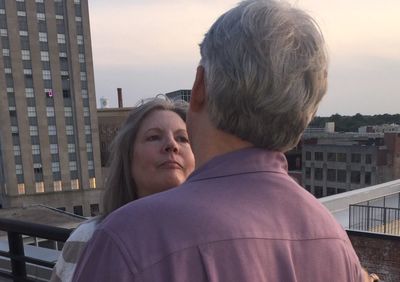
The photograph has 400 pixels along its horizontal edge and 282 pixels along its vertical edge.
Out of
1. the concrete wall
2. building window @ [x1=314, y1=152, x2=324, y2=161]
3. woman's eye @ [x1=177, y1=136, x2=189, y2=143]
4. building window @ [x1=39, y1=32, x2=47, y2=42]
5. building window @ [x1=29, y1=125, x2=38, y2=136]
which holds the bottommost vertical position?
building window @ [x1=314, y1=152, x2=324, y2=161]

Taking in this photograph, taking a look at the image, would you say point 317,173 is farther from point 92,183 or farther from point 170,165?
point 170,165

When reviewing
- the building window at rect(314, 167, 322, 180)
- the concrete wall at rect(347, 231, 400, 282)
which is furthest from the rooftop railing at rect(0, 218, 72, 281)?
the building window at rect(314, 167, 322, 180)

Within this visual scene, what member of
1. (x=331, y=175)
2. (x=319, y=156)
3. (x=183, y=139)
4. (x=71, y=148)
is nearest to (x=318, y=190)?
(x=331, y=175)

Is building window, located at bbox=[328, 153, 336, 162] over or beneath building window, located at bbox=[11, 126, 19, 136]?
beneath

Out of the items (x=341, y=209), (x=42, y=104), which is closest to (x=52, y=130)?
(x=42, y=104)

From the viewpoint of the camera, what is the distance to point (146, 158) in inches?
79.7

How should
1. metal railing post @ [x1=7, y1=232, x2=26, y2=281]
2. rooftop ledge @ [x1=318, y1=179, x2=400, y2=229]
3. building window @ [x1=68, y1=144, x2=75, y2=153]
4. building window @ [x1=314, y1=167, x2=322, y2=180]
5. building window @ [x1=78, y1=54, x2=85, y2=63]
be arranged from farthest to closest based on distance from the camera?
building window @ [x1=314, y1=167, x2=322, y2=180]
building window @ [x1=68, y1=144, x2=75, y2=153]
building window @ [x1=78, y1=54, x2=85, y2=63]
rooftop ledge @ [x1=318, y1=179, x2=400, y2=229]
metal railing post @ [x1=7, y1=232, x2=26, y2=281]

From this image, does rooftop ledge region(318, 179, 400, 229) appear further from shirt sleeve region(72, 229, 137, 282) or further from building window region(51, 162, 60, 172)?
building window region(51, 162, 60, 172)

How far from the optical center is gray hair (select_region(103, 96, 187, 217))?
2023 millimetres

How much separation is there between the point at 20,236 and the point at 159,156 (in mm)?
1211

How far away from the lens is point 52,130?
50.3 meters

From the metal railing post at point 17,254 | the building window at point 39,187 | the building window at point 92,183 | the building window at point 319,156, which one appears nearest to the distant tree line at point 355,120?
the building window at point 319,156

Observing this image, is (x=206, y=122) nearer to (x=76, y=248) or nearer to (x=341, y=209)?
(x=76, y=248)

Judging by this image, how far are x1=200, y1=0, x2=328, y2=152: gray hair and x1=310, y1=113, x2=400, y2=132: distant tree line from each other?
99.3m
